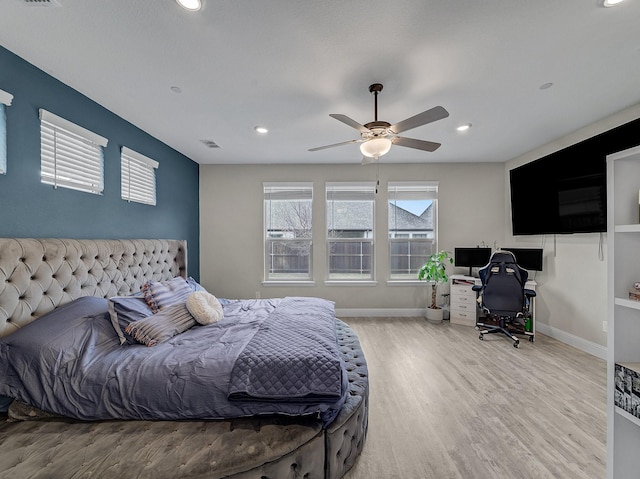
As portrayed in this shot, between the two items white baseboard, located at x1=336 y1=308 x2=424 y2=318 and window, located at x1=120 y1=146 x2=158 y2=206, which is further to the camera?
white baseboard, located at x1=336 y1=308 x2=424 y2=318

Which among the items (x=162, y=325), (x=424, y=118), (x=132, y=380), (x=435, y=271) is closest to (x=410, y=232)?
(x=435, y=271)

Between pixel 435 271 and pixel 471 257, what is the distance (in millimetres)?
691

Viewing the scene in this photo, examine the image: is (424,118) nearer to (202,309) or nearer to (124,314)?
(202,309)

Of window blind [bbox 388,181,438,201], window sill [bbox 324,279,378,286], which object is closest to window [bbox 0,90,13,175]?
window sill [bbox 324,279,378,286]

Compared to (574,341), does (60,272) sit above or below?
above

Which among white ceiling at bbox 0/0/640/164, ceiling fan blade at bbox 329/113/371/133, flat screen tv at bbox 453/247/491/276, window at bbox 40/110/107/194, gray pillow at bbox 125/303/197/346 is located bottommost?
gray pillow at bbox 125/303/197/346

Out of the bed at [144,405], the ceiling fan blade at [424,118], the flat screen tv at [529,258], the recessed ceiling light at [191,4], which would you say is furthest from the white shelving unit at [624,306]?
the flat screen tv at [529,258]

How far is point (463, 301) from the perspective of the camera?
4.34 m

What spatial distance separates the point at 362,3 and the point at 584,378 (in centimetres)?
376

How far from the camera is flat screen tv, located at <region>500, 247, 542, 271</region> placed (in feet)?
13.0

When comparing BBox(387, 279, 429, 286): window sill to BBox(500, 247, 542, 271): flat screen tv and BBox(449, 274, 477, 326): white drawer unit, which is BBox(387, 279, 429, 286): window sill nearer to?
BBox(449, 274, 477, 326): white drawer unit

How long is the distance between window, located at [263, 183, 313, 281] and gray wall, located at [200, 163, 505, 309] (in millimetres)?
124

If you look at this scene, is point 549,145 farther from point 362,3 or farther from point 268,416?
point 268,416

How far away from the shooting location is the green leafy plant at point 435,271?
4395 mm
